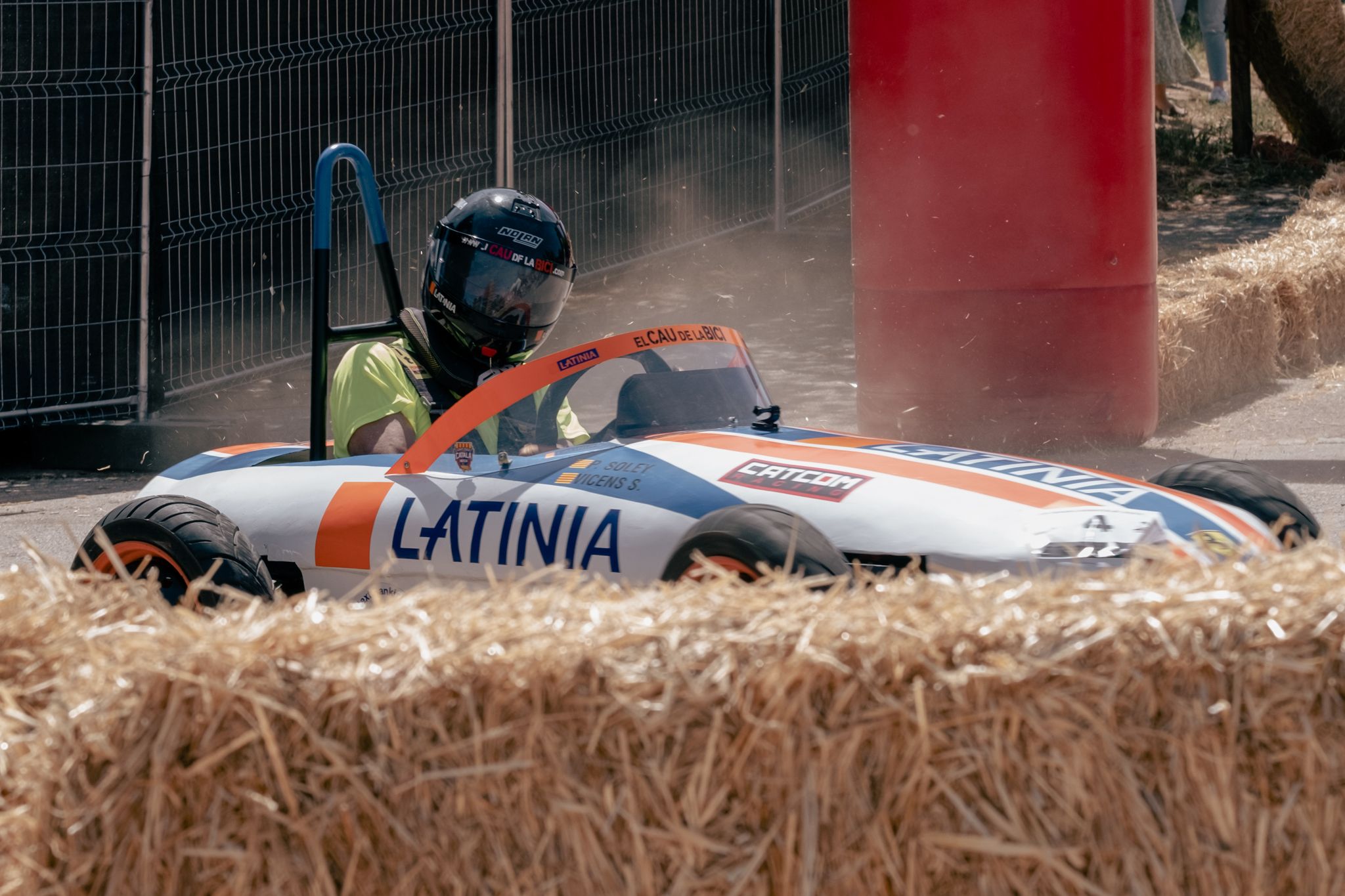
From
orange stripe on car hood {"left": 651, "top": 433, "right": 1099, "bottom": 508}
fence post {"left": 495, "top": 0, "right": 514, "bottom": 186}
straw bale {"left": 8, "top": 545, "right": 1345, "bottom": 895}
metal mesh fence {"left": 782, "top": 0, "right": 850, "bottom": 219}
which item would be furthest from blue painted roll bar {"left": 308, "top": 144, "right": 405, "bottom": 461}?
metal mesh fence {"left": 782, "top": 0, "right": 850, "bottom": 219}

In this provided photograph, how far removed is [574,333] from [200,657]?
8.98m

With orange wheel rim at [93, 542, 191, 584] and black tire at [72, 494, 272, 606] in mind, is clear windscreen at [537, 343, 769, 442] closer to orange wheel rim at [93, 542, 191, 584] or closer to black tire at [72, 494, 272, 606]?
black tire at [72, 494, 272, 606]

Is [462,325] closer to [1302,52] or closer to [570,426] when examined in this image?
[570,426]

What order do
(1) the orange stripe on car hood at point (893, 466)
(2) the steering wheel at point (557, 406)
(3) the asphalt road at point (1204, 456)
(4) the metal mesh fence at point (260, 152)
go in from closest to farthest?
(1) the orange stripe on car hood at point (893, 466) < (2) the steering wheel at point (557, 406) < (3) the asphalt road at point (1204, 456) < (4) the metal mesh fence at point (260, 152)

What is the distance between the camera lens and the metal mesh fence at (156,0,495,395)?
905cm

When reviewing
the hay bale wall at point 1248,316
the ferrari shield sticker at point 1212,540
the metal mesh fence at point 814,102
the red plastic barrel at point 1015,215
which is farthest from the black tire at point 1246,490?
the metal mesh fence at point 814,102

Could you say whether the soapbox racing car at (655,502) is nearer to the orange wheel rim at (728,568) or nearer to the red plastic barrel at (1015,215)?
the orange wheel rim at (728,568)

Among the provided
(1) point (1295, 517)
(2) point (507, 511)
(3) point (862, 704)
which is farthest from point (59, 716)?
(1) point (1295, 517)

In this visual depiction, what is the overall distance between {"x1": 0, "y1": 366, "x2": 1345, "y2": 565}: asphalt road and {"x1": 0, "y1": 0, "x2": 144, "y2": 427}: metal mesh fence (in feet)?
1.69

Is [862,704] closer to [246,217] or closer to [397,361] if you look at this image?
[397,361]

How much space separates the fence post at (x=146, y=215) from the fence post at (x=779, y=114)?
619cm

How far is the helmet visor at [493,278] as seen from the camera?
194 inches

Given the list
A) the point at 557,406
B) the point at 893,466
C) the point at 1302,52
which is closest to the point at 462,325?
the point at 557,406

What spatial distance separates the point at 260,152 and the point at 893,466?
20.4 feet
